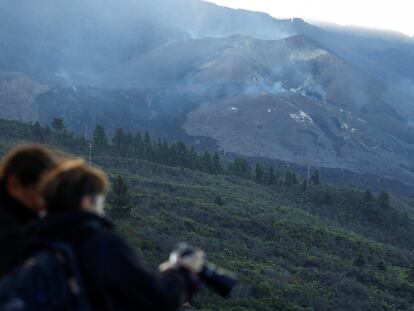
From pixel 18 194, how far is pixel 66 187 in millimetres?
291

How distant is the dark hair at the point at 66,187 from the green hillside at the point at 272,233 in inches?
377

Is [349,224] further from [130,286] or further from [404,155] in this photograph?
[404,155]

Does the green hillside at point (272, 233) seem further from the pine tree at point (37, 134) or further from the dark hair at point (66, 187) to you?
the dark hair at point (66, 187)

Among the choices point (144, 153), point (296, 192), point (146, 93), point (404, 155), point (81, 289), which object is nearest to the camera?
point (81, 289)

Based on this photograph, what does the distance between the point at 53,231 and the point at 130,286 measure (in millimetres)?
373

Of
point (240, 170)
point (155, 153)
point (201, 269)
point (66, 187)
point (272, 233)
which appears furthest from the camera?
point (240, 170)

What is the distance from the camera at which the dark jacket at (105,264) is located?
2693mm

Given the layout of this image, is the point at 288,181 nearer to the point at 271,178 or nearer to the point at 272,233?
the point at 271,178

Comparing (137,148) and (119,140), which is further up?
(119,140)

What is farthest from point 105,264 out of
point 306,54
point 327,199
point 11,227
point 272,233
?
point 306,54

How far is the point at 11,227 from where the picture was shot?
2.98 metres

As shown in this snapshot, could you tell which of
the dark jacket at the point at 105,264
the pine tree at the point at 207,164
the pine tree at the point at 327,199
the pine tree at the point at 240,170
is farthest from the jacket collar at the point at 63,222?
the pine tree at the point at 240,170

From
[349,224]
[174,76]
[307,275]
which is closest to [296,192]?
[349,224]

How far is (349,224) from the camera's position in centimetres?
4088
